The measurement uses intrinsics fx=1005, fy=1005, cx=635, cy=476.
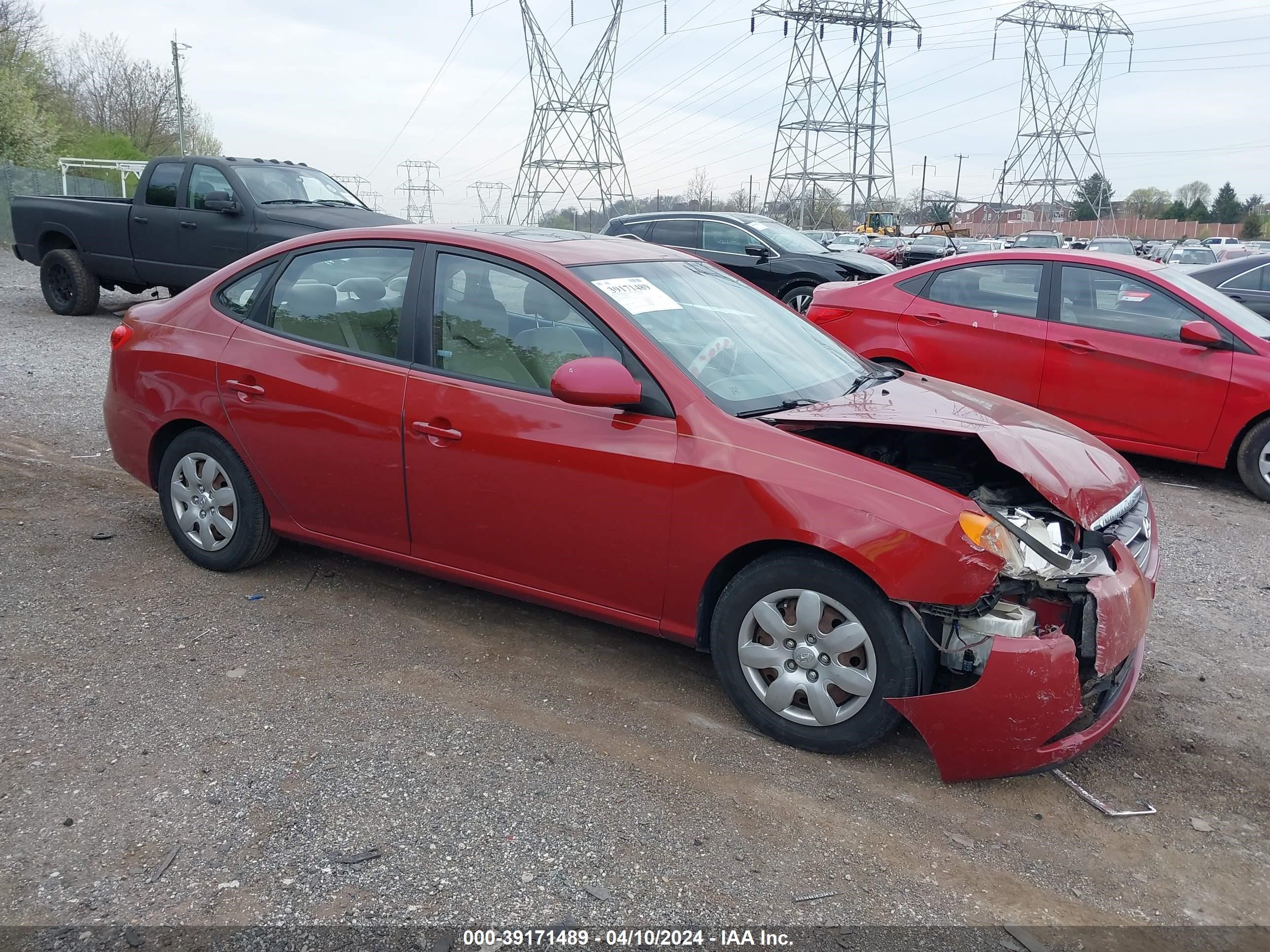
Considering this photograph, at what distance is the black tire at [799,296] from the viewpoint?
12.3m

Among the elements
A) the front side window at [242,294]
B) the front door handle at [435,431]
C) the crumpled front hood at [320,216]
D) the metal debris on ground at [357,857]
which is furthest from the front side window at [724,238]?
the metal debris on ground at [357,857]

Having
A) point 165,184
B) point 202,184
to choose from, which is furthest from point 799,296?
point 165,184

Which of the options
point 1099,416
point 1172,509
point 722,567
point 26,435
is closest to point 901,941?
point 722,567

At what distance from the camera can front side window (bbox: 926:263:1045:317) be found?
24.3 ft

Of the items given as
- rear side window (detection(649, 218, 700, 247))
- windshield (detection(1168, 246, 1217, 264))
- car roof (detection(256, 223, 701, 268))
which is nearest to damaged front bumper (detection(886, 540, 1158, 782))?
car roof (detection(256, 223, 701, 268))

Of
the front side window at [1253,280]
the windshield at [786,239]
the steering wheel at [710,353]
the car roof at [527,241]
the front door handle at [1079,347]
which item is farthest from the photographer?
the windshield at [786,239]

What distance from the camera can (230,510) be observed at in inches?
184

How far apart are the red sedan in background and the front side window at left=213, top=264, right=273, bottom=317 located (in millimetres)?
4819

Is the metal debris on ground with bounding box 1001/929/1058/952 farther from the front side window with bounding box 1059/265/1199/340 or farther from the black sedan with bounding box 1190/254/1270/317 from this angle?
the black sedan with bounding box 1190/254/1270/317

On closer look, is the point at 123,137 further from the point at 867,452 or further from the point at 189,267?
the point at 867,452

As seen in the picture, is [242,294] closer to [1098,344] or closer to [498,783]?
[498,783]

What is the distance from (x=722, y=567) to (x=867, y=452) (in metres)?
0.75

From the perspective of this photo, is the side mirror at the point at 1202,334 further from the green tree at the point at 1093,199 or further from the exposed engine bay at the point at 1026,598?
the green tree at the point at 1093,199

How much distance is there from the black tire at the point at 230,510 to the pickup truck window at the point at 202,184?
7.76 meters
